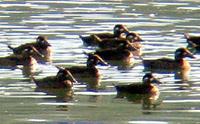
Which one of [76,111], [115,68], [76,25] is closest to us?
[76,111]

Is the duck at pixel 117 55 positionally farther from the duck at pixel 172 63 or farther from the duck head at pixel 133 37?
the duck at pixel 172 63

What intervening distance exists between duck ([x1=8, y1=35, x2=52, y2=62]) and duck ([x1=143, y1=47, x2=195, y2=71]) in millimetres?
3051

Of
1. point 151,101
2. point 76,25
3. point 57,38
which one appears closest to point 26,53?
point 57,38

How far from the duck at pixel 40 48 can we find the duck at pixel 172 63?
3.05 meters

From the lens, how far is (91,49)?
103 ft

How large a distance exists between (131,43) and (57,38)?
2142mm

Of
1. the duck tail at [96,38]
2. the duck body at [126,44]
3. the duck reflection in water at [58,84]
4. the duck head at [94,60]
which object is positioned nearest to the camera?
the duck reflection in water at [58,84]

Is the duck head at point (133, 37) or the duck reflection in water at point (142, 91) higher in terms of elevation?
the duck reflection in water at point (142, 91)

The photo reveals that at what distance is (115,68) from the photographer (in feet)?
90.7

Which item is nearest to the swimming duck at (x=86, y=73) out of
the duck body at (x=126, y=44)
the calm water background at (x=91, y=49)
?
the calm water background at (x=91, y=49)

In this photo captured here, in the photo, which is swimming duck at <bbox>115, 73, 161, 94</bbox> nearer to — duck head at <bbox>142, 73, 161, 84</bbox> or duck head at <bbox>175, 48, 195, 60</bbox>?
duck head at <bbox>142, 73, 161, 84</bbox>

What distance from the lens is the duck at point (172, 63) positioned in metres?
27.1

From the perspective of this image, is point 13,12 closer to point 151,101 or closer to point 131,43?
point 131,43

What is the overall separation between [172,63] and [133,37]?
396 cm
